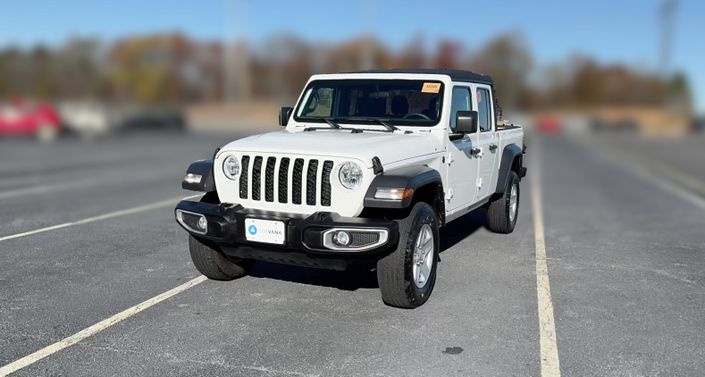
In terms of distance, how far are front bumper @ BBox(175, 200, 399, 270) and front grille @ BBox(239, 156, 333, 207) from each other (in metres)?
0.13

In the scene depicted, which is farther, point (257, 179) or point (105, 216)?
point (105, 216)

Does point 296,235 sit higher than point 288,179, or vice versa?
→ point 288,179

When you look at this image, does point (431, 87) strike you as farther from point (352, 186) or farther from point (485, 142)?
point (352, 186)

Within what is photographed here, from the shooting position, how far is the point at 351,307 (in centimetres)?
500

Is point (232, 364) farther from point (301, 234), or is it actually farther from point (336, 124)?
point (336, 124)

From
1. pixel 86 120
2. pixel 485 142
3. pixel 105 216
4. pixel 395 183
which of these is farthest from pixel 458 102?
pixel 86 120

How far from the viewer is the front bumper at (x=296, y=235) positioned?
4.45 metres

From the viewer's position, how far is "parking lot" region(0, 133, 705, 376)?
3.95 meters

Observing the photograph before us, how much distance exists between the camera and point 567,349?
4180mm

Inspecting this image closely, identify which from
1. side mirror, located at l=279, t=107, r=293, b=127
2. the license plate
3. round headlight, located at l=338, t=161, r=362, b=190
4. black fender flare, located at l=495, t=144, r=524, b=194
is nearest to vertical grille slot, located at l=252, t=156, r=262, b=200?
the license plate

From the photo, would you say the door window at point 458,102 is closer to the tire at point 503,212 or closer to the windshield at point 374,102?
the windshield at point 374,102

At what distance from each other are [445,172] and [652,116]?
91.0 m

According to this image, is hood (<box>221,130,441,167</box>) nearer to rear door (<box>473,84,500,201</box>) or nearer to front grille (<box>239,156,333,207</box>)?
front grille (<box>239,156,333,207</box>)

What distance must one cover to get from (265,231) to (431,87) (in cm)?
227
